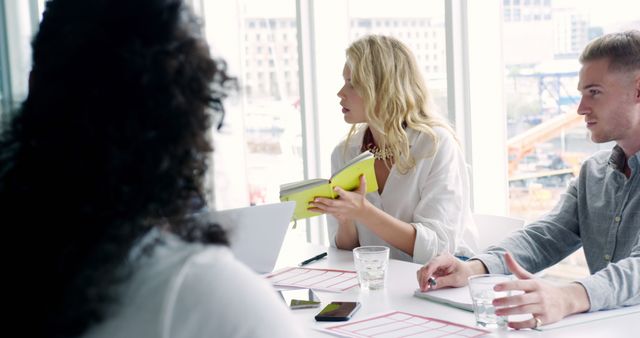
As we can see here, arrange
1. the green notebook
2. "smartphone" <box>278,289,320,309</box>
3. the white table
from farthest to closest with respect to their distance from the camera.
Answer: the green notebook
"smartphone" <box>278,289,320,309</box>
the white table

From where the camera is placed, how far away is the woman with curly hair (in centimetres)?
73

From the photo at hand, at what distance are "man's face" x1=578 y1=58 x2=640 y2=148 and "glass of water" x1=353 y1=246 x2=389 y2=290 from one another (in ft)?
2.54

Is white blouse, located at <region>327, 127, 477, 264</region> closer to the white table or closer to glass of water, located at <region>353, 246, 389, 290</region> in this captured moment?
the white table

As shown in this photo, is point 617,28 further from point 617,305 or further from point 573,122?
point 617,305

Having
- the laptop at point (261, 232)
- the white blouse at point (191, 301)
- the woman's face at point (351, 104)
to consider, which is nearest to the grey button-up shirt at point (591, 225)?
the laptop at point (261, 232)

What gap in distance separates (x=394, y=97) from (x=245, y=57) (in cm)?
274

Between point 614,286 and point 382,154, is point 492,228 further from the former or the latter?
point 614,286

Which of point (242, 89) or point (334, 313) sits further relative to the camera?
point (334, 313)

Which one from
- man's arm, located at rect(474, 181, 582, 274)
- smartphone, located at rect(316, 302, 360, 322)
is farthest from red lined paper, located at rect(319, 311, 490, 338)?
man's arm, located at rect(474, 181, 582, 274)

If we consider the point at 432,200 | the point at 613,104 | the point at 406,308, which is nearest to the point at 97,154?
the point at 406,308

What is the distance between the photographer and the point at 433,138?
8.84 ft

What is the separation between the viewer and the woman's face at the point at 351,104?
2.84m

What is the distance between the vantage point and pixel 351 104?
2852 millimetres

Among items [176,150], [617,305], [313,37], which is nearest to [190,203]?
[176,150]
